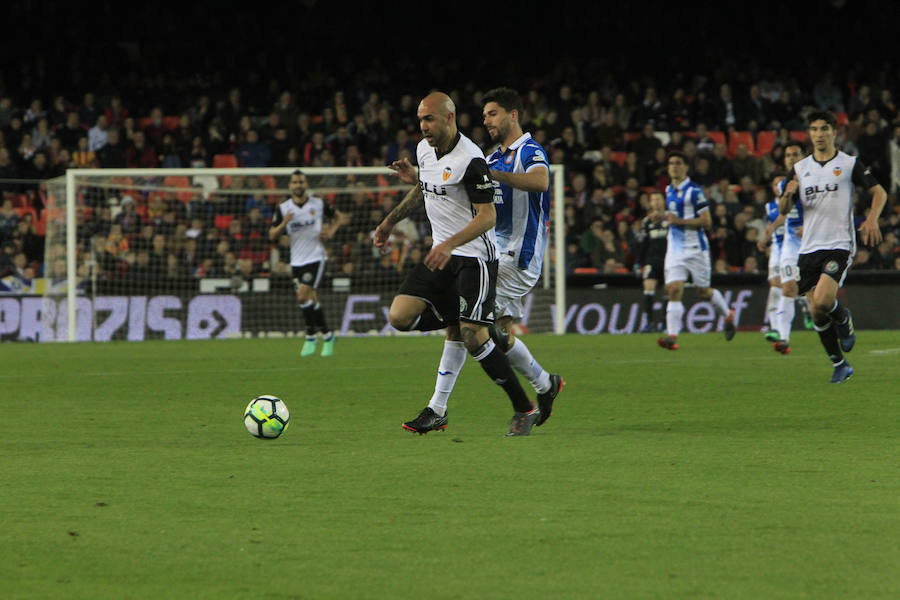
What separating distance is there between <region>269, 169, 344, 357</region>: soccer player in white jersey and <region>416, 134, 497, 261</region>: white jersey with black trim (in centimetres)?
795

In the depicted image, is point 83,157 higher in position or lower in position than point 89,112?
lower

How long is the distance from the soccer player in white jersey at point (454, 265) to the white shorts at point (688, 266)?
8.12 m

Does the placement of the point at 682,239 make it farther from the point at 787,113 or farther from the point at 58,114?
the point at 58,114

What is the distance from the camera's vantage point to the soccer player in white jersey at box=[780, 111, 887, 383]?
32.6 ft

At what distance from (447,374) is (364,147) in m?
15.9

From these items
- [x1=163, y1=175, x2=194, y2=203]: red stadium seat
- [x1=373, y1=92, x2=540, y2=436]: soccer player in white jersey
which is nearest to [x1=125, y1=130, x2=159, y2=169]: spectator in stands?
[x1=163, y1=175, x2=194, y2=203]: red stadium seat

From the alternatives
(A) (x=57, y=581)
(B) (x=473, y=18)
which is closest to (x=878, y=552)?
(A) (x=57, y=581)

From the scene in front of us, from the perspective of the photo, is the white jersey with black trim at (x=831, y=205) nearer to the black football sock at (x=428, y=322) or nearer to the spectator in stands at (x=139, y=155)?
the black football sock at (x=428, y=322)

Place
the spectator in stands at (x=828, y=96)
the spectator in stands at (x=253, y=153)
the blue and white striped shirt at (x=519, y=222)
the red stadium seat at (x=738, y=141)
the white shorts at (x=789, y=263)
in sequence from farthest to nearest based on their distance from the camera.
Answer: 1. the spectator in stands at (x=828, y=96)
2. the red stadium seat at (x=738, y=141)
3. the spectator in stands at (x=253, y=153)
4. the white shorts at (x=789, y=263)
5. the blue and white striped shirt at (x=519, y=222)

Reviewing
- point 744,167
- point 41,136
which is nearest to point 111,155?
point 41,136

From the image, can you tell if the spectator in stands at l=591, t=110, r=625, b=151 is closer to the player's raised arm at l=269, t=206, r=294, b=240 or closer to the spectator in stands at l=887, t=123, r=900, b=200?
the spectator in stands at l=887, t=123, r=900, b=200

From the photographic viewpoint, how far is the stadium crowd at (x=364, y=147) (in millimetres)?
19188

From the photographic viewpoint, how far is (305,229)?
50.0 feet

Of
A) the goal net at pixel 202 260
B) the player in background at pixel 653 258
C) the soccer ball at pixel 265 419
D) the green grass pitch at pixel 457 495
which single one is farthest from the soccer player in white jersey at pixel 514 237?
the goal net at pixel 202 260
